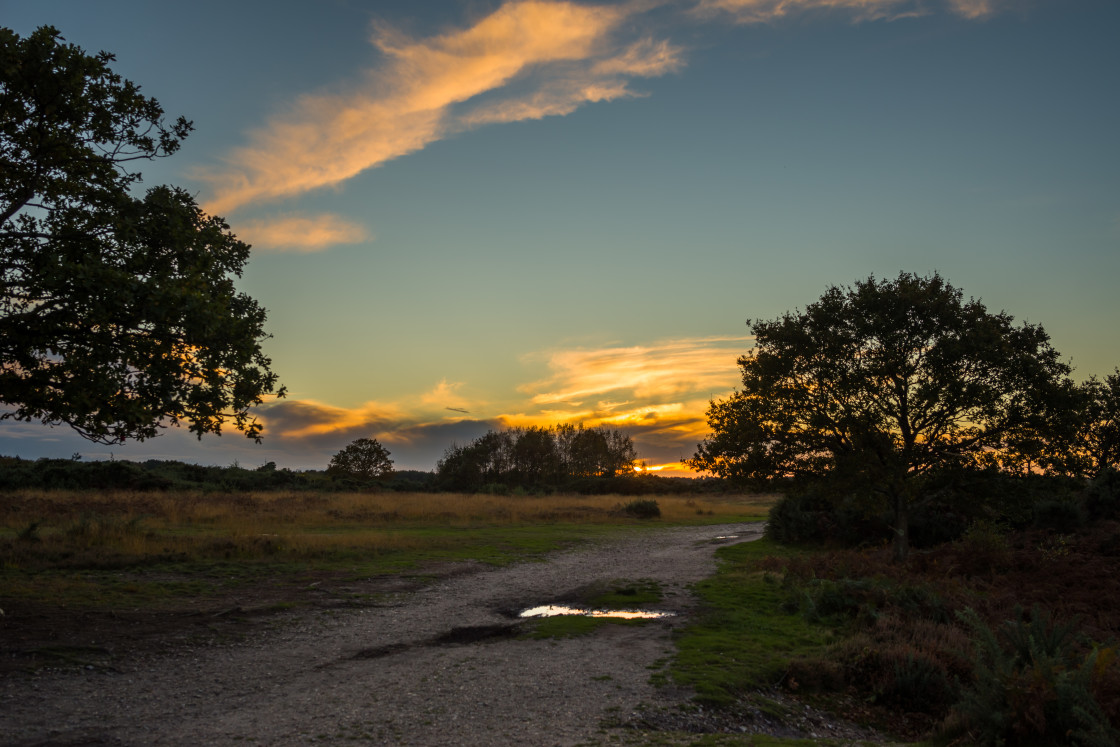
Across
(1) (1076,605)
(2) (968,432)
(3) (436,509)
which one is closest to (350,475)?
(3) (436,509)

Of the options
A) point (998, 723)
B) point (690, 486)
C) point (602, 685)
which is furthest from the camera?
point (690, 486)

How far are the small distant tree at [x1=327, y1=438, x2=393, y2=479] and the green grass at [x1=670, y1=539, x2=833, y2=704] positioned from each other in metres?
80.5

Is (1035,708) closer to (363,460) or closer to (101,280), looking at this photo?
(101,280)

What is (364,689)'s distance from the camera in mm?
9383

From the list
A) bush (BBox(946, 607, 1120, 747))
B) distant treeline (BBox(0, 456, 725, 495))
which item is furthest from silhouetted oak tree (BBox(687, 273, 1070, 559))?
distant treeline (BBox(0, 456, 725, 495))

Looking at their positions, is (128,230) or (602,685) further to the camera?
(128,230)

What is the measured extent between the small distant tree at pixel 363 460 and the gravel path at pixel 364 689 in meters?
82.3

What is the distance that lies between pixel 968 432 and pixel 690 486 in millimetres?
86853

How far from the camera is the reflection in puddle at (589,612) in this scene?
1517 cm

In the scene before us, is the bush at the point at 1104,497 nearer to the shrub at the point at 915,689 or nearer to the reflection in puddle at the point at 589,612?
the shrub at the point at 915,689

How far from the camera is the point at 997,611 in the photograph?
14023mm

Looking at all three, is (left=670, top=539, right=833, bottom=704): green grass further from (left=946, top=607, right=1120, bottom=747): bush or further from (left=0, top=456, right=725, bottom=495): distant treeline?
(left=0, top=456, right=725, bottom=495): distant treeline

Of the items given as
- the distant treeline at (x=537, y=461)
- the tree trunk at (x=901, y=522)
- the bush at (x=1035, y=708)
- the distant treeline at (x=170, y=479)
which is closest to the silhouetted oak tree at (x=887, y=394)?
the tree trunk at (x=901, y=522)

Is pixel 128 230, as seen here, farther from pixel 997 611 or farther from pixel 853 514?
pixel 853 514
